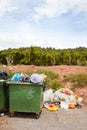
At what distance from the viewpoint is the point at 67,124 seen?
8.37m

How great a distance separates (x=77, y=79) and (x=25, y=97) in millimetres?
4549

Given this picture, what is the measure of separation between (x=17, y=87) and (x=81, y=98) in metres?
3.23

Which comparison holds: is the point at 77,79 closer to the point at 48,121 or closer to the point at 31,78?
the point at 31,78

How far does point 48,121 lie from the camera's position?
864 cm

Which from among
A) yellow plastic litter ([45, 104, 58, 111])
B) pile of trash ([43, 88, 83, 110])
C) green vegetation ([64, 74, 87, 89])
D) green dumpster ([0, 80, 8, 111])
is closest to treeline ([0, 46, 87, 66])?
green vegetation ([64, 74, 87, 89])

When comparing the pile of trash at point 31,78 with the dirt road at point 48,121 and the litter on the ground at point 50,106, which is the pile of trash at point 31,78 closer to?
the dirt road at point 48,121

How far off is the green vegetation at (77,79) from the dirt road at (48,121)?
280cm

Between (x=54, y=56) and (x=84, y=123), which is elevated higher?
(x=54, y=56)

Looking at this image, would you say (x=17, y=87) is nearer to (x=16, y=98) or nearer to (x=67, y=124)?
(x=16, y=98)

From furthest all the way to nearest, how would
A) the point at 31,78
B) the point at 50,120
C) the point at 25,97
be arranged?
the point at 31,78, the point at 25,97, the point at 50,120

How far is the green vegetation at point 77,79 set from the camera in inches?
500

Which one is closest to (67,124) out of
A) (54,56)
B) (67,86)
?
(67,86)

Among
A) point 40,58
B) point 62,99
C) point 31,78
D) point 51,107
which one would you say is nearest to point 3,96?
point 31,78

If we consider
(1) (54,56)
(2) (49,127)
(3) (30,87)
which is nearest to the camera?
(2) (49,127)
